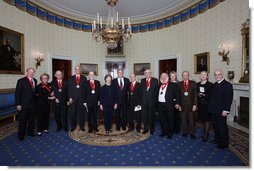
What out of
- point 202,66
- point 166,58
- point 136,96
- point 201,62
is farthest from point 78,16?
point 202,66

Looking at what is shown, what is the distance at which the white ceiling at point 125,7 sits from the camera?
25.1 ft

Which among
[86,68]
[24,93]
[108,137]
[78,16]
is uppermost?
[78,16]

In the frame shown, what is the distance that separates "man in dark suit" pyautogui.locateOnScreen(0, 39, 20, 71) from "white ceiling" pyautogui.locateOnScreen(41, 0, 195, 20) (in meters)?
3.07

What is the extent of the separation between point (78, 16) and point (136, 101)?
7.20 metres

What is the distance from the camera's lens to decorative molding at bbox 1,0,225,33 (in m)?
6.81

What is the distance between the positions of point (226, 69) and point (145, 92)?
12.1ft

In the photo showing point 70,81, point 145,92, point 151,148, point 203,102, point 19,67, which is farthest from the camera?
point 19,67

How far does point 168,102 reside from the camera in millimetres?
4012

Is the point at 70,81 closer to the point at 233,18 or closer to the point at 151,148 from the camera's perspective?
the point at 151,148

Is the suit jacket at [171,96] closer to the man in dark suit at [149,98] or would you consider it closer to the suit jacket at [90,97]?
the man in dark suit at [149,98]

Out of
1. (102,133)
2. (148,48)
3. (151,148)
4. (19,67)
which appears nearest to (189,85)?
(151,148)

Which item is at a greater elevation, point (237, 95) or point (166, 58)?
point (166, 58)

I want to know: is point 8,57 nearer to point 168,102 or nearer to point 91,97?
point 91,97

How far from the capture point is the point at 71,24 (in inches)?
358
